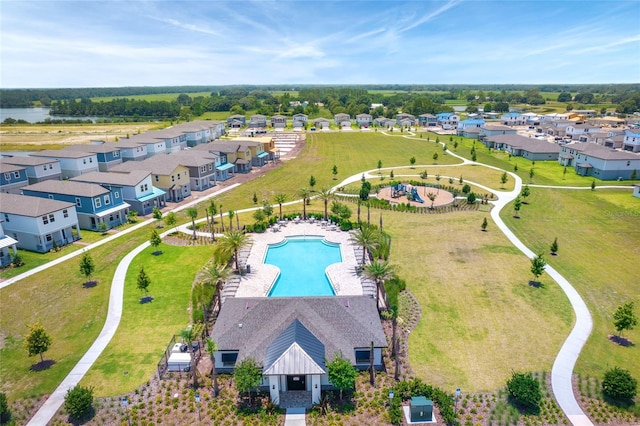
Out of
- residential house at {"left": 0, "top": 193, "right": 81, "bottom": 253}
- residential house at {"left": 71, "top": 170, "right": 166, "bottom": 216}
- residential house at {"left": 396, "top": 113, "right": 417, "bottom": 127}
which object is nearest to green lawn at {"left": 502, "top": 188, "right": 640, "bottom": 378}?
residential house at {"left": 71, "top": 170, "right": 166, "bottom": 216}

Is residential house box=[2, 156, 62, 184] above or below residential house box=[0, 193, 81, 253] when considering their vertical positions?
above

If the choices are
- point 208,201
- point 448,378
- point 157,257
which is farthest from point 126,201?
point 448,378

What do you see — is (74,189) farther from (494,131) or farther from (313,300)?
(494,131)

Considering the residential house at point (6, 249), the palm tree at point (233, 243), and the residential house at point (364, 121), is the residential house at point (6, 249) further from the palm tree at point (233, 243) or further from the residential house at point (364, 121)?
the residential house at point (364, 121)

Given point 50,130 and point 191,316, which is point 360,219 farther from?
point 50,130

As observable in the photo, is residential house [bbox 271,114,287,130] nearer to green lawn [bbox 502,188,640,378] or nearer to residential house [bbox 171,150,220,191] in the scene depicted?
residential house [bbox 171,150,220,191]

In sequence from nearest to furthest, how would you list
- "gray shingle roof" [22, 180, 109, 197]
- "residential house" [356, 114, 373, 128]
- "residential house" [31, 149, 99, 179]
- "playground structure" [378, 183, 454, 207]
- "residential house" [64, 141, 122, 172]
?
"gray shingle roof" [22, 180, 109, 197], "playground structure" [378, 183, 454, 207], "residential house" [31, 149, 99, 179], "residential house" [64, 141, 122, 172], "residential house" [356, 114, 373, 128]

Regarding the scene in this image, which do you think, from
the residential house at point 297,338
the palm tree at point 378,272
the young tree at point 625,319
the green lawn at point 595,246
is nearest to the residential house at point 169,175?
the residential house at point 297,338
